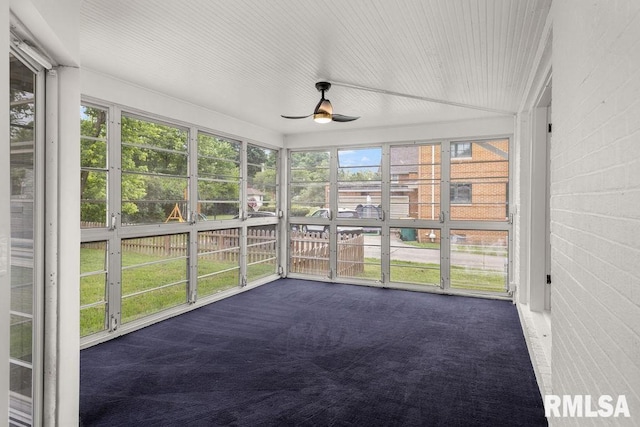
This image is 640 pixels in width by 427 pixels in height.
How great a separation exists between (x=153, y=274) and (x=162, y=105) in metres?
2.12

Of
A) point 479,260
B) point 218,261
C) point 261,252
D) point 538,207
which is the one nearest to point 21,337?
point 218,261

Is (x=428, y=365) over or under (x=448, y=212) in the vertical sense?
under

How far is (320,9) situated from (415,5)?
2.11ft

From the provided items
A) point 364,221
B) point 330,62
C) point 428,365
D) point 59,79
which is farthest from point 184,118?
point 428,365

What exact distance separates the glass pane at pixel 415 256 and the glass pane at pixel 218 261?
272 centimetres

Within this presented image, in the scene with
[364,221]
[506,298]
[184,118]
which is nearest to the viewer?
[184,118]

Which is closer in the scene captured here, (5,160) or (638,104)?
(638,104)

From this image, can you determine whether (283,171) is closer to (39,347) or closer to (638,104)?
(39,347)

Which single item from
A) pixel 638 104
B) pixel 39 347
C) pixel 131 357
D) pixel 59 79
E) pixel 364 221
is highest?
pixel 59 79

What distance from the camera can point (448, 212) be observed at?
20.3 ft

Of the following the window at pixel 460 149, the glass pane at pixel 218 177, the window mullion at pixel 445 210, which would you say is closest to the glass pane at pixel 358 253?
the window mullion at pixel 445 210

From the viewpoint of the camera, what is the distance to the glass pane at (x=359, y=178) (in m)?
6.71

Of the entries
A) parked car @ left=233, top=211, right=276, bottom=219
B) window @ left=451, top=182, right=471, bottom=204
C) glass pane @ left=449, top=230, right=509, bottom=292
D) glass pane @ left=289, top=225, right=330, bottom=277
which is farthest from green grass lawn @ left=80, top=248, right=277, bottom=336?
window @ left=451, top=182, right=471, bottom=204

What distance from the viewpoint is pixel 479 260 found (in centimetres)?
610
